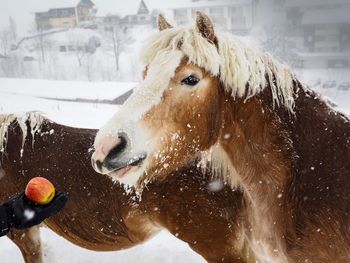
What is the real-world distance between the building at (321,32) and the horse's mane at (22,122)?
26.0 m

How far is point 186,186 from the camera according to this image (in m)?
2.66

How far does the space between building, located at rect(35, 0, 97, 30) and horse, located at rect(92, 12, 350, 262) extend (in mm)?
56261

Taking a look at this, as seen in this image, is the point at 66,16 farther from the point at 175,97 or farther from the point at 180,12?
the point at 175,97

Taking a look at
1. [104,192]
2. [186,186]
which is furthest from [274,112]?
[104,192]

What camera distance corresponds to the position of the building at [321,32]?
86.7 feet

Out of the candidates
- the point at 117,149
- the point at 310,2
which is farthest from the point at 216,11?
the point at 117,149

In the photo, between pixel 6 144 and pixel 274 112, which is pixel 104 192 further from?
pixel 274 112

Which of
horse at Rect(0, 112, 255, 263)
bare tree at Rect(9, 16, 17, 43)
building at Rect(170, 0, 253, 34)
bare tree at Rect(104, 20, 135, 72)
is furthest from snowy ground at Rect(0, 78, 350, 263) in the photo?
bare tree at Rect(9, 16, 17, 43)

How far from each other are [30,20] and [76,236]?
2303 inches

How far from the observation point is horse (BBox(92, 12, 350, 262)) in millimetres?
1694

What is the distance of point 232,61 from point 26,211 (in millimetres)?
1213

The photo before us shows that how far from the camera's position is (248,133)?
1883mm

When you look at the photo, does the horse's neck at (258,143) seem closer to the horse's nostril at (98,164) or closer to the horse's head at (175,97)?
the horse's head at (175,97)

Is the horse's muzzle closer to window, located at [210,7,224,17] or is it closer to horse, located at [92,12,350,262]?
horse, located at [92,12,350,262]
